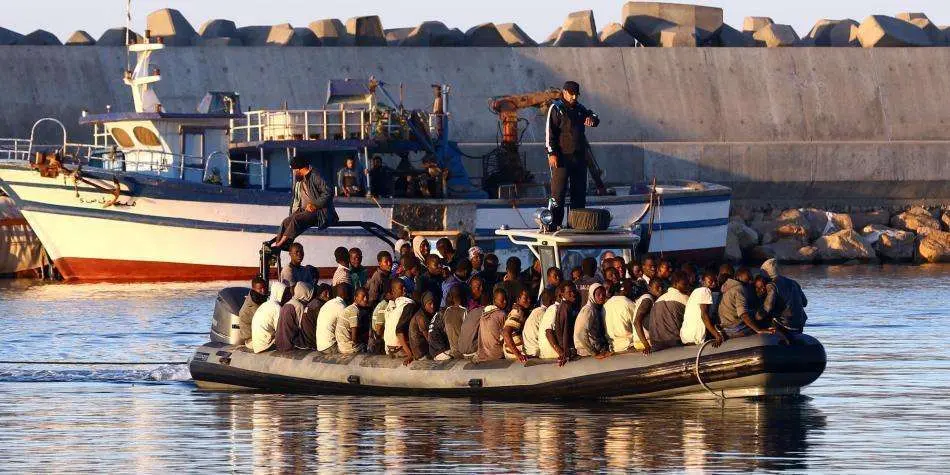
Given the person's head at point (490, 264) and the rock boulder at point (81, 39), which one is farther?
the rock boulder at point (81, 39)

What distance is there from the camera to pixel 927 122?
53.5 m

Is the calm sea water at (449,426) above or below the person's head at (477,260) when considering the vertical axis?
below

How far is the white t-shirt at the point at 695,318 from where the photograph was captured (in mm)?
19594

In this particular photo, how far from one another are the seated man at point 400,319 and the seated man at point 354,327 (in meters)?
0.47

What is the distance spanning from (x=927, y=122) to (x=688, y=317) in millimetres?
35175

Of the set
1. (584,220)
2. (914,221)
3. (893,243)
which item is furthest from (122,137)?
(584,220)

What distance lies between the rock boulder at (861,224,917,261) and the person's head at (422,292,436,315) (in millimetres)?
27949

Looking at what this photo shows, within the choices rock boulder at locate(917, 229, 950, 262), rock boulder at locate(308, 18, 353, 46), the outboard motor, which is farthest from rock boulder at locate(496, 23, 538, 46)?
the outboard motor

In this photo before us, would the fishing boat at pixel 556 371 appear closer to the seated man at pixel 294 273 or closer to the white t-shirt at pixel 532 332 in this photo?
the white t-shirt at pixel 532 332

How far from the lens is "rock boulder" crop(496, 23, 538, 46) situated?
178 feet

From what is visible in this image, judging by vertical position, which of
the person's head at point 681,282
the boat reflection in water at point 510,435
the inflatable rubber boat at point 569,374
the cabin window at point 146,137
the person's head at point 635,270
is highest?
the cabin window at point 146,137

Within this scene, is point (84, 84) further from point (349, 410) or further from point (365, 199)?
point (349, 410)

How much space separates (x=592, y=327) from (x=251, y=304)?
456 cm

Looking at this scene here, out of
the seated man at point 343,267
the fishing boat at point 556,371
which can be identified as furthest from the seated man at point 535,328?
the seated man at point 343,267
